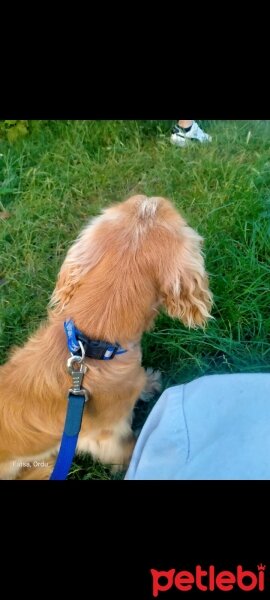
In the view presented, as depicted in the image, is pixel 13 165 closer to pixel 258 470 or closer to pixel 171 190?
pixel 171 190

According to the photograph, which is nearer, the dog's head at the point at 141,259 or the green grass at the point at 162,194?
the dog's head at the point at 141,259

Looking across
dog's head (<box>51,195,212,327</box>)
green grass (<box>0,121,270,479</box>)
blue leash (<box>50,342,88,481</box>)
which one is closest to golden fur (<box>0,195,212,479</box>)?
dog's head (<box>51,195,212,327</box>)

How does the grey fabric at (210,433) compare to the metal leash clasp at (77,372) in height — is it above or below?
below

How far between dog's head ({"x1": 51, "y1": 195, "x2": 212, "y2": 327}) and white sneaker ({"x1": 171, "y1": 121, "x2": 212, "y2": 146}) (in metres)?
1.92

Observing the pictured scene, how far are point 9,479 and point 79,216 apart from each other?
6.70ft

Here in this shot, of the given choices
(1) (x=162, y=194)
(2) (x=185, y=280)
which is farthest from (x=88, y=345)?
(1) (x=162, y=194)

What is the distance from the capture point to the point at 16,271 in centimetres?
346

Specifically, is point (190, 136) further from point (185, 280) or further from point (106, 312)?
point (106, 312)

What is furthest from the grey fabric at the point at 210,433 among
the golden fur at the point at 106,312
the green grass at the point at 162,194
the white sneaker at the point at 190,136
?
the white sneaker at the point at 190,136

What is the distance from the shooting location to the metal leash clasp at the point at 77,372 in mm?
1799

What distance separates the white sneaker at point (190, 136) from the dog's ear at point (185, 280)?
1916mm

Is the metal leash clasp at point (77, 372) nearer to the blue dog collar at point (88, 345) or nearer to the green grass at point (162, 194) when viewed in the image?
the blue dog collar at point (88, 345)

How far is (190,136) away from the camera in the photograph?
377 centimetres

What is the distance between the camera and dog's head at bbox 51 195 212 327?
193 centimetres
